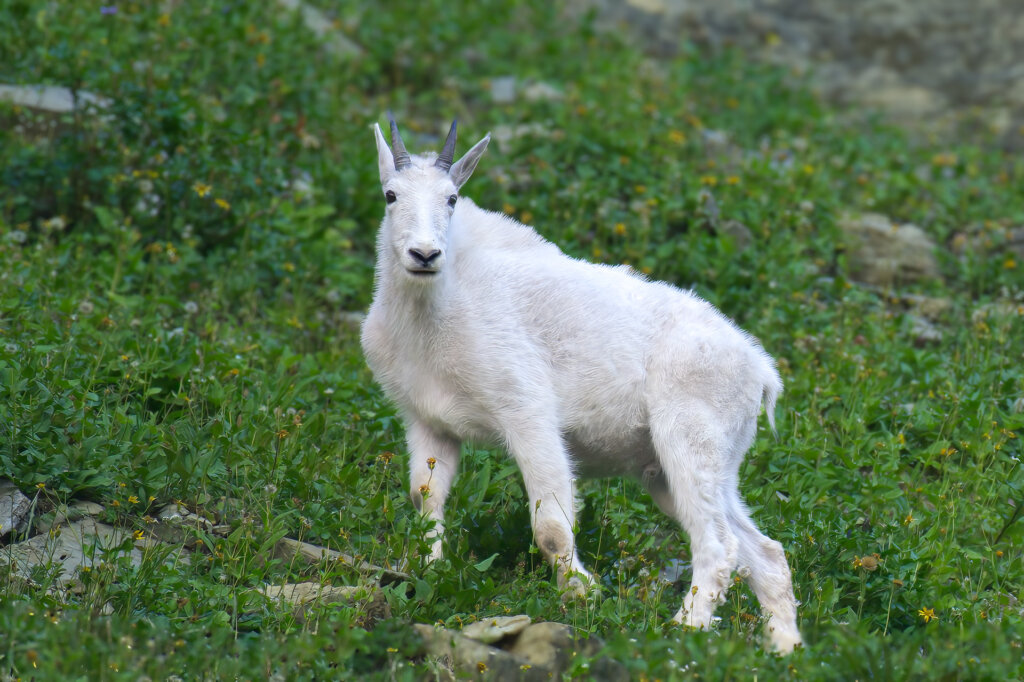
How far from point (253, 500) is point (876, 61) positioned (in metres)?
12.0

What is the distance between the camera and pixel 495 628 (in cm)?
486

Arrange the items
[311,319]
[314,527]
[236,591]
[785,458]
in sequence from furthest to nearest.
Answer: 1. [311,319]
2. [785,458]
3. [314,527]
4. [236,591]

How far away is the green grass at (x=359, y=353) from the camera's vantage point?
196 inches

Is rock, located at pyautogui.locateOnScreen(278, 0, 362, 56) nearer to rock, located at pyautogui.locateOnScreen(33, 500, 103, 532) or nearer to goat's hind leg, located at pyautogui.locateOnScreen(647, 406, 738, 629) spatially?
rock, located at pyautogui.locateOnScreen(33, 500, 103, 532)

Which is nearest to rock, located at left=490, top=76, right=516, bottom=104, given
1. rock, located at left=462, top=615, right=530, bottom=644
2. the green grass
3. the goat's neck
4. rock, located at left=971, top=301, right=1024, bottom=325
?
the green grass

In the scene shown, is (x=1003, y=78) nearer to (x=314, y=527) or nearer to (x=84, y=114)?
(x=84, y=114)

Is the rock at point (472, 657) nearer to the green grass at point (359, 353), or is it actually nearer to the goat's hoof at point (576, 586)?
the green grass at point (359, 353)

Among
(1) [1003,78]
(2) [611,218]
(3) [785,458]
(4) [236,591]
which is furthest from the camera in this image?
(1) [1003,78]

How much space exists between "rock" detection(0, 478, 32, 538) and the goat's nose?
225cm

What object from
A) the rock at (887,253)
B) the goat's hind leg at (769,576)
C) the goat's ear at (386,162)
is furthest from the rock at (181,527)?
the rock at (887,253)

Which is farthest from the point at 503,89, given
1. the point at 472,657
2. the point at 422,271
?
the point at 472,657

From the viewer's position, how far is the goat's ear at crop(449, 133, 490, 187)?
600 cm

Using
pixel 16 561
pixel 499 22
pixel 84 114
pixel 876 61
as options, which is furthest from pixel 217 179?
pixel 876 61

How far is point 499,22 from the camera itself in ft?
48.8
